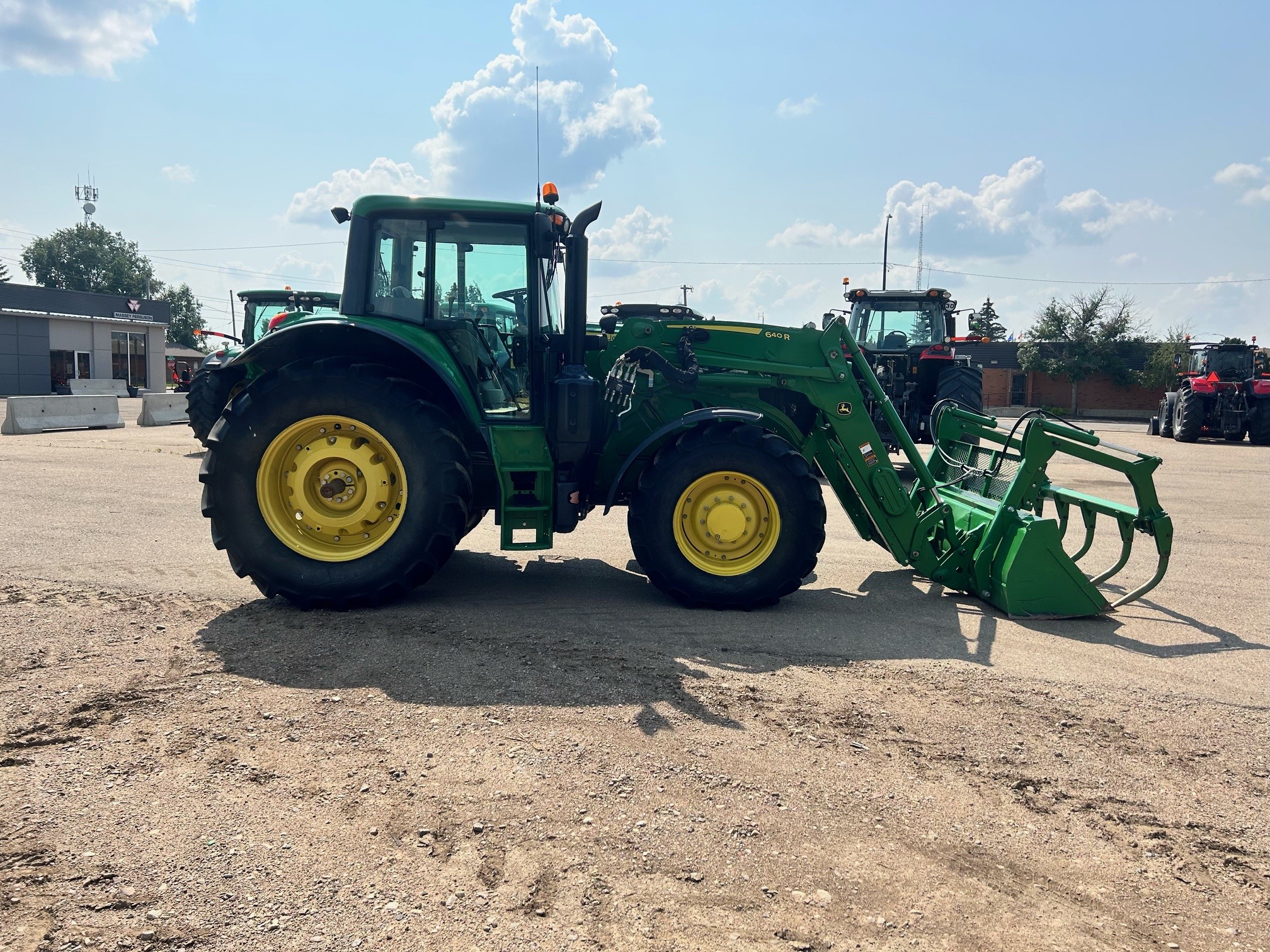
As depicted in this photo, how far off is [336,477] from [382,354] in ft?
2.63

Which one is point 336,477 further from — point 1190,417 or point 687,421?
point 1190,417

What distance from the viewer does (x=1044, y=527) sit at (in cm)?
545

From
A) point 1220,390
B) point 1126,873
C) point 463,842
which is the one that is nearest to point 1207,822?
point 1126,873

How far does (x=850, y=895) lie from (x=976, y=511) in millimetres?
4026

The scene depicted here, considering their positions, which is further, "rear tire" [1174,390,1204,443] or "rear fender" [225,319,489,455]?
"rear tire" [1174,390,1204,443]

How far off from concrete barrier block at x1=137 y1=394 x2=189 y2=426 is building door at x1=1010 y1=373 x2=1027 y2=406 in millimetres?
35179

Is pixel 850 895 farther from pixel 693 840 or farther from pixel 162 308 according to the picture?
pixel 162 308

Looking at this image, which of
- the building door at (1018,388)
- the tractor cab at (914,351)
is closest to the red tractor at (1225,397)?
the tractor cab at (914,351)

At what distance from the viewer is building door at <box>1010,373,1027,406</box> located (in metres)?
41.7

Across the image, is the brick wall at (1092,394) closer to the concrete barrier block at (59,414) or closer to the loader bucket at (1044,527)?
the concrete barrier block at (59,414)

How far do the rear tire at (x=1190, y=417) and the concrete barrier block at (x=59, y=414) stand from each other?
24487 mm

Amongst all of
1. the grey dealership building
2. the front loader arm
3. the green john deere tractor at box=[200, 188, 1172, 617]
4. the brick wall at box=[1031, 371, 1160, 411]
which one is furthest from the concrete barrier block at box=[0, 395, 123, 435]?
the brick wall at box=[1031, 371, 1160, 411]

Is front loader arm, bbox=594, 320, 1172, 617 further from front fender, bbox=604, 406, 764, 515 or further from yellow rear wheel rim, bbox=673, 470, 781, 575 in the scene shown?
yellow rear wheel rim, bbox=673, 470, 781, 575

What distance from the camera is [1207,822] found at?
3133mm
